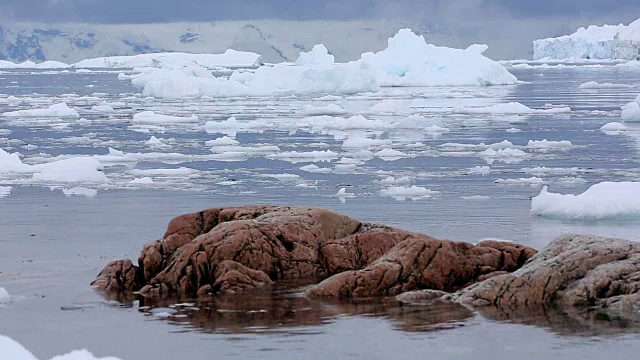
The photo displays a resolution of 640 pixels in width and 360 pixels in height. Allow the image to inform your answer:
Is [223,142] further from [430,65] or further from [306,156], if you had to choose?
[430,65]

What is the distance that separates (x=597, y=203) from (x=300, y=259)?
4557 mm

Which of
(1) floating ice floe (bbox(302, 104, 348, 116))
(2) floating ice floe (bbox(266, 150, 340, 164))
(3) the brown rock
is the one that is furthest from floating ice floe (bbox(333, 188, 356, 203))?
(1) floating ice floe (bbox(302, 104, 348, 116))

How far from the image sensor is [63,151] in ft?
76.3

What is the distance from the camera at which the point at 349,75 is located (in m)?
47.5

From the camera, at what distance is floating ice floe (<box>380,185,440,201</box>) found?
49.9 feet

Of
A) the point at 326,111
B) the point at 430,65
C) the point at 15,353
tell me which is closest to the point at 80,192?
the point at 15,353

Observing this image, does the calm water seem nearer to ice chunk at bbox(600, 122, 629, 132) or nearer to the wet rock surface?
the wet rock surface

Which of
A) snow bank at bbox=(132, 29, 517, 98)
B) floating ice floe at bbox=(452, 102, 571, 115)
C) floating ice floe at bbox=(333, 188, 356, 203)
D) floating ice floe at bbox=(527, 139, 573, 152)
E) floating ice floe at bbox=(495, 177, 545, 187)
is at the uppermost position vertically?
snow bank at bbox=(132, 29, 517, 98)

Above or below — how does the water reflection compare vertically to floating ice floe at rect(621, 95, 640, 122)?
below

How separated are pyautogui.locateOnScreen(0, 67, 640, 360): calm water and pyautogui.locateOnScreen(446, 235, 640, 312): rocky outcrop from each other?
14.2 inches

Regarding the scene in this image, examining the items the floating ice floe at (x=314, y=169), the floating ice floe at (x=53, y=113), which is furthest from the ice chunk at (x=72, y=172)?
the floating ice floe at (x=53, y=113)

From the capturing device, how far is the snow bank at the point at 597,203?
1270cm

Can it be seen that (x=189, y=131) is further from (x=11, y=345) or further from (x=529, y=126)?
(x=11, y=345)

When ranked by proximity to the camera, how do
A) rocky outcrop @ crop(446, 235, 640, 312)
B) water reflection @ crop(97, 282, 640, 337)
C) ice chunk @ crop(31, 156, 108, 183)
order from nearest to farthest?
water reflection @ crop(97, 282, 640, 337) → rocky outcrop @ crop(446, 235, 640, 312) → ice chunk @ crop(31, 156, 108, 183)
